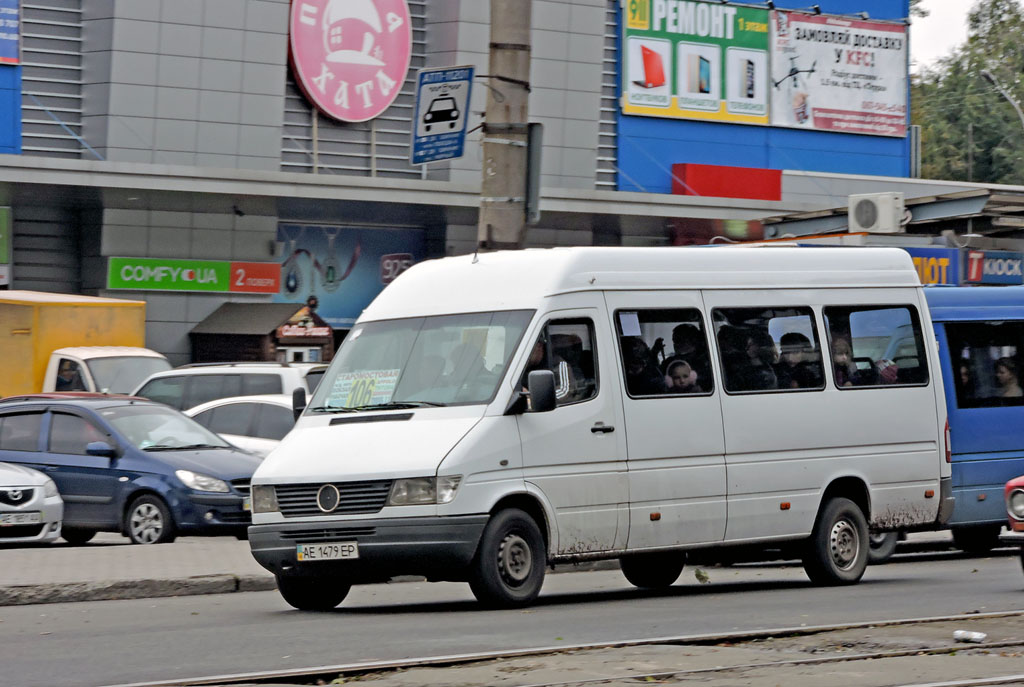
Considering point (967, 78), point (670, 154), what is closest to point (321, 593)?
point (670, 154)

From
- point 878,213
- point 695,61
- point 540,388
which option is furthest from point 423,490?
point 695,61

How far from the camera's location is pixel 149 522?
1564cm

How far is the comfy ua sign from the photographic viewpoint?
20.1 meters

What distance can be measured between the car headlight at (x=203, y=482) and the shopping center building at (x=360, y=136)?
1106 centimetres

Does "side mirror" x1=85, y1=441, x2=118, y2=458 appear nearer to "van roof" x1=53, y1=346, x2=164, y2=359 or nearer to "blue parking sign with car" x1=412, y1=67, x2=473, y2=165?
"blue parking sign with car" x1=412, y1=67, x2=473, y2=165

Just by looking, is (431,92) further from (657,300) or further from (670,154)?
(670,154)

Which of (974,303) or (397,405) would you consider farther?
(974,303)

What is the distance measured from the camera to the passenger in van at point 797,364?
466 inches

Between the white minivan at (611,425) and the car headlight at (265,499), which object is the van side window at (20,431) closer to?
the white minivan at (611,425)

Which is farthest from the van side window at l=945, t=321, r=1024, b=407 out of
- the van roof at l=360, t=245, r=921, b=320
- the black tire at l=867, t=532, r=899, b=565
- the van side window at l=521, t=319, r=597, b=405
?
the van side window at l=521, t=319, r=597, b=405

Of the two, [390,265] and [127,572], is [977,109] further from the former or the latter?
[127,572]

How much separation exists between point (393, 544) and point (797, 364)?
3695 mm

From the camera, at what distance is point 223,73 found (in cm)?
2911

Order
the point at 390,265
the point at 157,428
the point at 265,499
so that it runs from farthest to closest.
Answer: the point at 390,265
the point at 157,428
the point at 265,499
